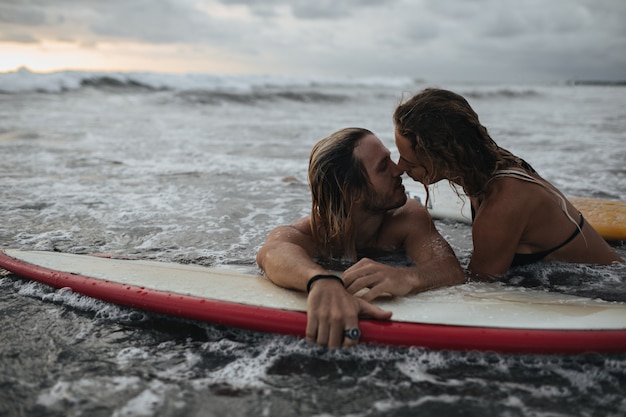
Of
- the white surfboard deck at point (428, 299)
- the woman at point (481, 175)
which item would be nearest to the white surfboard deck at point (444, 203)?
the woman at point (481, 175)

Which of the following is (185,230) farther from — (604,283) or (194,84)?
(194,84)

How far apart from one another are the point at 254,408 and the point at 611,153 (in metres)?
8.92

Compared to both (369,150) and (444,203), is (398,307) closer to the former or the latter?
(369,150)

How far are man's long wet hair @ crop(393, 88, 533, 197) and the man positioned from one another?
290 mm

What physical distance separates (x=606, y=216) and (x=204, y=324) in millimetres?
3328

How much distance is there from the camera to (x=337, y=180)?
3133mm

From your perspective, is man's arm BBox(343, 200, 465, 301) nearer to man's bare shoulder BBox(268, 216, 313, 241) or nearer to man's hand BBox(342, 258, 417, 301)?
man's hand BBox(342, 258, 417, 301)

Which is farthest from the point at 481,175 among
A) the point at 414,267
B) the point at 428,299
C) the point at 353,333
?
the point at 353,333

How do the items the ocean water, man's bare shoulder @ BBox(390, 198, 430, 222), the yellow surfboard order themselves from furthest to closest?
1. the yellow surfboard
2. man's bare shoulder @ BBox(390, 198, 430, 222)
3. the ocean water

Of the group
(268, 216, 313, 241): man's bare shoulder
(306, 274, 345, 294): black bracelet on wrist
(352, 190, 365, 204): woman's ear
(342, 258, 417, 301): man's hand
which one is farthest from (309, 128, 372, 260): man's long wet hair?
(306, 274, 345, 294): black bracelet on wrist

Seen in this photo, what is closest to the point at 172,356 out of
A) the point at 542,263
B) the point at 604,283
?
the point at 542,263

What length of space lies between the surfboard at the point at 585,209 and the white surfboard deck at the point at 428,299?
1024 mm

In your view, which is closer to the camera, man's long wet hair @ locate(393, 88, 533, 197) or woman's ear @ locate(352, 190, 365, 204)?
man's long wet hair @ locate(393, 88, 533, 197)

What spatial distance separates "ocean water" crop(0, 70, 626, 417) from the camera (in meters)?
2.08
